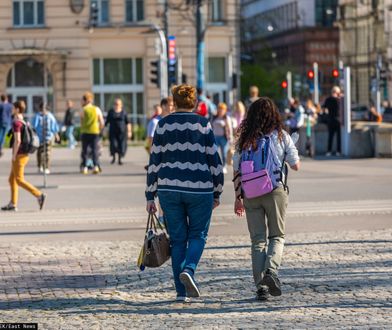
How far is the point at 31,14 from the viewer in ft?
215

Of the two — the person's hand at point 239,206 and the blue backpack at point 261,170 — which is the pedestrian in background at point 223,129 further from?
the blue backpack at point 261,170

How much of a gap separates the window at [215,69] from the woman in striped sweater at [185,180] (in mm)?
55568

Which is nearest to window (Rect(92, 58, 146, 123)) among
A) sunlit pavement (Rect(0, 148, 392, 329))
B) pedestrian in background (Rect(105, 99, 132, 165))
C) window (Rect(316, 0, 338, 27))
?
pedestrian in background (Rect(105, 99, 132, 165))

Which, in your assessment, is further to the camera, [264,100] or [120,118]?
[120,118]

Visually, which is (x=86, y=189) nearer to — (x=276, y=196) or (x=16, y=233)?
(x=16, y=233)

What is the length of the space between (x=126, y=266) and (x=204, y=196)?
2867 millimetres

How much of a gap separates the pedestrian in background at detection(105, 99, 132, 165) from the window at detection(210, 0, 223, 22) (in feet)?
94.8

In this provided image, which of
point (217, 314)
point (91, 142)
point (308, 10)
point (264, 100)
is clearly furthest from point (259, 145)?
point (308, 10)

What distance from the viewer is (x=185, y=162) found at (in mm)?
11531

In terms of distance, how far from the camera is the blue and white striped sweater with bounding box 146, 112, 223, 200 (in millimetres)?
11516

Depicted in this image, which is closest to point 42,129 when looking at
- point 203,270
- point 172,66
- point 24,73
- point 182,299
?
point 203,270

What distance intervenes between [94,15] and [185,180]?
159 feet

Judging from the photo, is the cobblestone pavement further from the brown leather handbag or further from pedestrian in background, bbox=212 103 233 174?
pedestrian in background, bbox=212 103 233 174

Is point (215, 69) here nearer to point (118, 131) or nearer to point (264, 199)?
point (118, 131)
